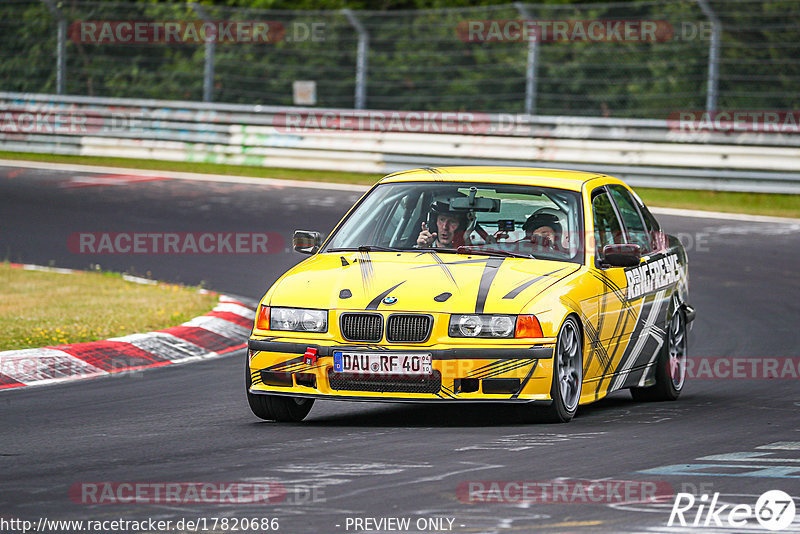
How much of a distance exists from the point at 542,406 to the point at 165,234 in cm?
1052

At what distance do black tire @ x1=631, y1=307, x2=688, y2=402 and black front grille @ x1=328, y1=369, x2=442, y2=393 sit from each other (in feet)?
8.35

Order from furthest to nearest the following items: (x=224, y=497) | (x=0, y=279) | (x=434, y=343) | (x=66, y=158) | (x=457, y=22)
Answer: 1. (x=66, y=158)
2. (x=457, y=22)
3. (x=0, y=279)
4. (x=434, y=343)
5. (x=224, y=497)

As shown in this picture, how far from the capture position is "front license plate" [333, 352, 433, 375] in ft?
24.9

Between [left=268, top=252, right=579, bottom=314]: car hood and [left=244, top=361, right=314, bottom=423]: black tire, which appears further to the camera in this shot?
[left=244, top=361, right=314, bottom=423]: black tire

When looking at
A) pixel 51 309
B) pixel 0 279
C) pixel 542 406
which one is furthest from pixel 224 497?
pixel 0 279

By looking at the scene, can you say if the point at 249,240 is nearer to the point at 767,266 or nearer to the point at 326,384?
the point at 767,266

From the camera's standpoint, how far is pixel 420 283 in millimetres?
7871

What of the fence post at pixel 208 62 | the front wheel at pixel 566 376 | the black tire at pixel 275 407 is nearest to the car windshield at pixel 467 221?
the front wheel at pixel 566 376

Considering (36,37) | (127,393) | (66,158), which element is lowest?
(127,393)

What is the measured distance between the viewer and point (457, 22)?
941 inches

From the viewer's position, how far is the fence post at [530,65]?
22312 mm
